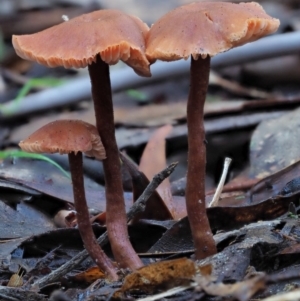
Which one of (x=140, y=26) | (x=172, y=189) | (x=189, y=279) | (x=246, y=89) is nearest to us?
(x=189, y=279)

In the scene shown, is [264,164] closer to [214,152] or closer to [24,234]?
[214,152]

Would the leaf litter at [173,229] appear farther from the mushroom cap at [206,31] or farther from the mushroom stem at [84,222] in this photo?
the mushroom cap at [206,31]

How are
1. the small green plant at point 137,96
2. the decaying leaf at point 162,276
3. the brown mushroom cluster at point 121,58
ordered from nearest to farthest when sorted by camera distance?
the decaying leaf at point 162,276 → the brown mushroom cluster at point 121,58 → the small green plant at point 137,96

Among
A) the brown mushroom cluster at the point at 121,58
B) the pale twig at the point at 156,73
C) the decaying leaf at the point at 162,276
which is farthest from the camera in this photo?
the pale twig at the point at 156,73

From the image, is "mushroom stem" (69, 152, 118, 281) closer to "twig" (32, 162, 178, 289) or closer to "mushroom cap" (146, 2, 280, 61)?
"twig" (32, 162, 178, 289)

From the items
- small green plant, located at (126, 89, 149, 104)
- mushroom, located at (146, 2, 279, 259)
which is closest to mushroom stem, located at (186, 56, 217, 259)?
mushroom, located at (146, 2, 279, 259)

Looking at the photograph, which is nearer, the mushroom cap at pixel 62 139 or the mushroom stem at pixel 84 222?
the mushroom cap at pixel 62 139

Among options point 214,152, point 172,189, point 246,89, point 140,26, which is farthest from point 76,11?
point 140,26

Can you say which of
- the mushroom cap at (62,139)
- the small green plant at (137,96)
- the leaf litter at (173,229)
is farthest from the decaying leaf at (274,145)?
the small green plant at (137,96)
